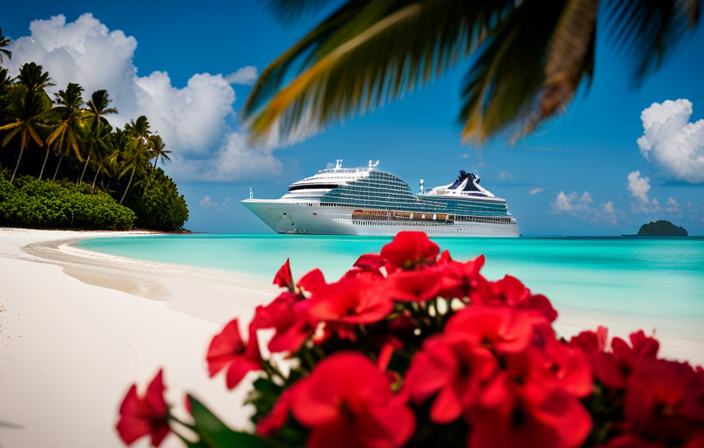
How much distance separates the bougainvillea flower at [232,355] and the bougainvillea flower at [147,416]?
9cm

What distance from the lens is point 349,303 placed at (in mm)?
702

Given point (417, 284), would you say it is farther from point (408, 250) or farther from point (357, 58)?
point (357, 58)

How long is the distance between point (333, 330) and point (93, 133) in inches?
1690

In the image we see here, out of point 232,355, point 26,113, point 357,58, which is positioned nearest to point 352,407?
point 232,355

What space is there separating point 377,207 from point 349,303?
55544 millimetres

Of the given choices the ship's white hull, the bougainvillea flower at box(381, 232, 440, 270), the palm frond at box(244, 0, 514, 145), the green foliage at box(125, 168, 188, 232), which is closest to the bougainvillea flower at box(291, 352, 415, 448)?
the bougainvillea flower at box(381, 232, 440, 270)

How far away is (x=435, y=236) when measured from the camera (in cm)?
6347

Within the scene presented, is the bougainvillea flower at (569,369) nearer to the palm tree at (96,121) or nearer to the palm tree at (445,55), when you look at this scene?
the palm tree at (445,55)

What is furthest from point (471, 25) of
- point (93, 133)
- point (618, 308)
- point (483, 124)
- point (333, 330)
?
point (93, 133)

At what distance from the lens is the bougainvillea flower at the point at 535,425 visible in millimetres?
484

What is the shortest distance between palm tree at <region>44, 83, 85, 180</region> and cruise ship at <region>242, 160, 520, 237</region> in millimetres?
17757

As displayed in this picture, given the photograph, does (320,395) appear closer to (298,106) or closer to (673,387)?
(673,387)

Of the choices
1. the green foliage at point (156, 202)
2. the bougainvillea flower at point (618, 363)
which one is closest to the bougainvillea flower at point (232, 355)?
the bougainvillea flower at point (618, 363)

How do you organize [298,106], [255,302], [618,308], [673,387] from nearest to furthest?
1. [673,387]
2. [298,106]
3. [255,302]
4. [618,308]
